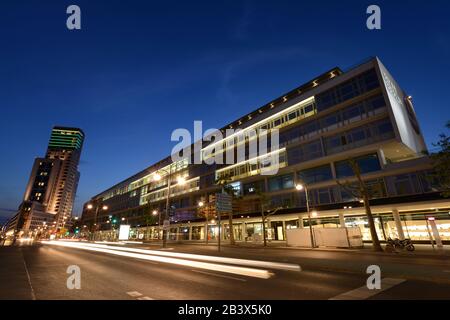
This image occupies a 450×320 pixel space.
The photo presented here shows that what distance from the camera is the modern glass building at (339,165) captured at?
97.3 ft

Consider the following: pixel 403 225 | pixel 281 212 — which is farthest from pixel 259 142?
pixel 403 225

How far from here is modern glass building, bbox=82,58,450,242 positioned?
97.3 ft

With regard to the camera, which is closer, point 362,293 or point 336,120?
point 362,293

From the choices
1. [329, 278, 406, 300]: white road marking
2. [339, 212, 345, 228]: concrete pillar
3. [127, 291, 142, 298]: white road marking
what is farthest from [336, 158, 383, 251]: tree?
[127, 291, 142, 298]: white road marking

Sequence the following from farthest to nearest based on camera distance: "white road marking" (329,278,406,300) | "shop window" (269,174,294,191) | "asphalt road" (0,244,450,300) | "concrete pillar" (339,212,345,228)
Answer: "shop window" (269,174,294,191) < "concrete pillar" (339,212,345,228) < "asphalt road" (0,244,450,300) < "white road marking" (329,278,406,300)

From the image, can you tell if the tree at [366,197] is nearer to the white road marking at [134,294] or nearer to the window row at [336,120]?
the window row at [336,120]

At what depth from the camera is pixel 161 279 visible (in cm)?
966

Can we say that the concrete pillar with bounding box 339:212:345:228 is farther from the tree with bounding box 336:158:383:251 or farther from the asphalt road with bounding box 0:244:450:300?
the asphalt road with bounding box 0:244:450:300

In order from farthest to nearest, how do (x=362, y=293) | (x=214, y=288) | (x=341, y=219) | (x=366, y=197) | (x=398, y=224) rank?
1. (x=341, y=219)
2. (x=398, y=224)
3. (x=366, y=197)
4. (x=214, y=288)
5. (x=362, y=293)

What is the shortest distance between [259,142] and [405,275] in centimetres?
4024

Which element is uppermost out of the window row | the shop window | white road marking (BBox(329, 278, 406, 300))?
the window row

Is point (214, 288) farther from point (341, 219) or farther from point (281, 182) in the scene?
point (281, 182)

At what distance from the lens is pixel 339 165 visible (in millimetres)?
36406

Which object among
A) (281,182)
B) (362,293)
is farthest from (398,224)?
(362,293)
